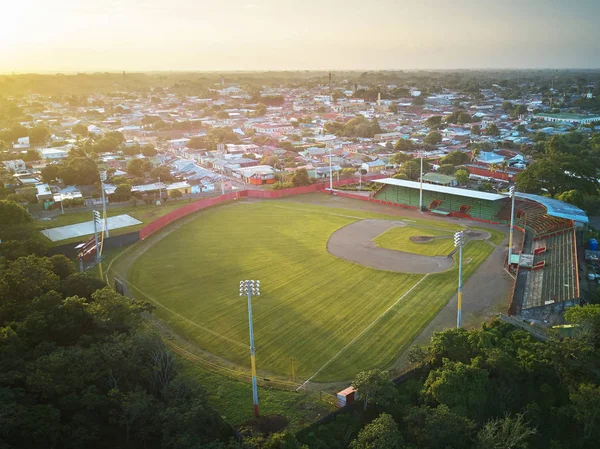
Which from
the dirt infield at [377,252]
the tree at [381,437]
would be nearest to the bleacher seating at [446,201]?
the dirt infield at [377,252]

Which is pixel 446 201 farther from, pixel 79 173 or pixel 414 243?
pixel 79 173

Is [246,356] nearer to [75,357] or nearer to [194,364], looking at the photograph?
[194,364]

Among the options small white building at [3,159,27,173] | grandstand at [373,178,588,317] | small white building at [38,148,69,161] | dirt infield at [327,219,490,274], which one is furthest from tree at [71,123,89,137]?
dirt infield at [327,219,490,274]

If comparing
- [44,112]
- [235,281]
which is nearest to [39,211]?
[235,281]

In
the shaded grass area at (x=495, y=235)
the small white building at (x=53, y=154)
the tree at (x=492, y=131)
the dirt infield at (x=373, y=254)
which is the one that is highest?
the tree at (x=492, y=131)

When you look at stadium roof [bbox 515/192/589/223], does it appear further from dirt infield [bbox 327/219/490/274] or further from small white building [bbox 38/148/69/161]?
small white building [bbox 38/148/69/161]

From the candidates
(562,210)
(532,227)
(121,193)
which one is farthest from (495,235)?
(121,193)

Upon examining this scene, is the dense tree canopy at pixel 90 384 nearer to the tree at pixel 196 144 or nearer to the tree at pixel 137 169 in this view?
the tree at pixel 137 169
